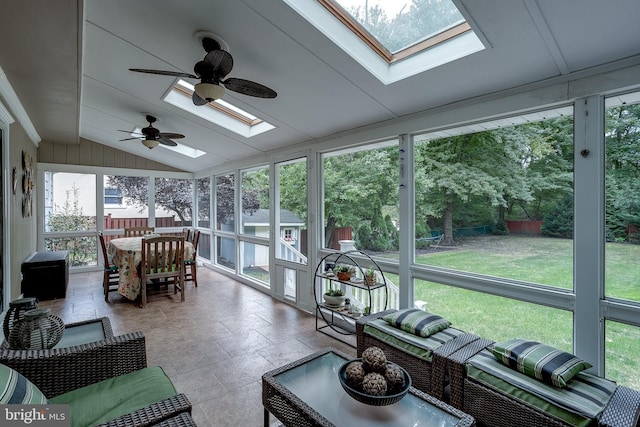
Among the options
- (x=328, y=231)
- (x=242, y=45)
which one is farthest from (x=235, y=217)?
(x=242, y=45)

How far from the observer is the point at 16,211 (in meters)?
4.11

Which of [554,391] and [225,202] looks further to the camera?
[225,202]

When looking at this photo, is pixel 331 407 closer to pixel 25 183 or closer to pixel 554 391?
Answer: pixel 554 391

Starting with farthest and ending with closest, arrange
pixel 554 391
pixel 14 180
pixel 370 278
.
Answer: pixel 14 180
pixel 370 278
pixel 554 391

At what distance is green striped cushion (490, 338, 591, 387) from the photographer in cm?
168

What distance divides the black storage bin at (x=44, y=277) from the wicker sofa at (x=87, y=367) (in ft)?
11.5

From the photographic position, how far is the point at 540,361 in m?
1.77

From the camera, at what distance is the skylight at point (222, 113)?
12.9 ft

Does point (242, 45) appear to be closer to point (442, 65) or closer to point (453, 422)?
point (442, 65)

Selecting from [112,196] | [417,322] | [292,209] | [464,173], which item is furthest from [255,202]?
[417,322]

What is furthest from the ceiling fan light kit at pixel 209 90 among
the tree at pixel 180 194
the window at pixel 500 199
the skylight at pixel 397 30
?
the tree at pixel 180 194

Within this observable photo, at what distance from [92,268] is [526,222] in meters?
7.66

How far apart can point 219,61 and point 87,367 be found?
1.99 m

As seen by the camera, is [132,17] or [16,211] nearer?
[132,17]
